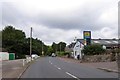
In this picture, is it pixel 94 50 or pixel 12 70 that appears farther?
pixel 94 50

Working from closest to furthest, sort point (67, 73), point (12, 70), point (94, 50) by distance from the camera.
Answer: point (67, 73) → point (12, 70) → point (94, 50)

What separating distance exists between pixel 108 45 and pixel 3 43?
3616 cm

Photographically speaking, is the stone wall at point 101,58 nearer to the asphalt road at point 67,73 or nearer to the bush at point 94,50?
the bush at point 94,50

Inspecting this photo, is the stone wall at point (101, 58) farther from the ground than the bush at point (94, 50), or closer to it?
closer to it

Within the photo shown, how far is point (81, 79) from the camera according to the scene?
1773 centimetres

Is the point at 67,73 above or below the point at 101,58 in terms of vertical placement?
below

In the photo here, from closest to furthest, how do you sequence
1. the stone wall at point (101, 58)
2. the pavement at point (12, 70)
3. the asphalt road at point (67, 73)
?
the asphalt road at point (67, 73), the pavement at point (12, 70), the stone wall at point (101, 58)

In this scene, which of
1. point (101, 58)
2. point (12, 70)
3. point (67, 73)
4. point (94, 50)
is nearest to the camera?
point (67, 73)

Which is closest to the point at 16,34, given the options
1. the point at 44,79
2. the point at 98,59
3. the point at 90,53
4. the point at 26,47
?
the point at 26,47

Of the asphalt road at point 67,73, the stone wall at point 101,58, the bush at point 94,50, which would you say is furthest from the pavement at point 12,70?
the bush at point 94,50

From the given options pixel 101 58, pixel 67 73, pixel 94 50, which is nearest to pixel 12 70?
pixel 67 73

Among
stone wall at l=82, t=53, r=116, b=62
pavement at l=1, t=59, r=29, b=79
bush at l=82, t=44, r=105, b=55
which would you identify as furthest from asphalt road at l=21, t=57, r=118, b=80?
bush at l=82, t=44, r=105, b=55

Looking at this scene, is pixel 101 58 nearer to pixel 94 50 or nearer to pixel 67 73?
pixel 94 50

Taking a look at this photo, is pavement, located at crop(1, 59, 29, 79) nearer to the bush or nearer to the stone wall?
the stone wall
